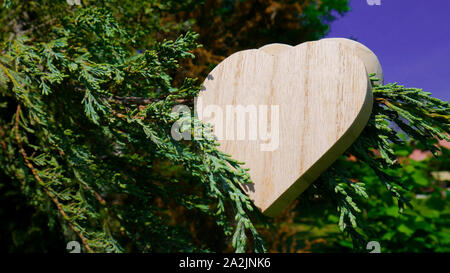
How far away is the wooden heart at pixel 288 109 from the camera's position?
35.3 inches

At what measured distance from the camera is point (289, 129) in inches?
37.2

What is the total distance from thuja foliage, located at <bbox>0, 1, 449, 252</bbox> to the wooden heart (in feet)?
0.27

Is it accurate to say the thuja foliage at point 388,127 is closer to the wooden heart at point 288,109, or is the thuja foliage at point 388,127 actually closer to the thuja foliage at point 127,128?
the thuja foliage at point 127,128

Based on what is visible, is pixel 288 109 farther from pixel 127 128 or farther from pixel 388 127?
pixel 127 128

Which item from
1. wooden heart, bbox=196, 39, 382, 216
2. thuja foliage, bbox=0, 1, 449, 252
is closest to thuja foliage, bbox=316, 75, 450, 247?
thuja foliage, bbox=0, 1, 449, 252

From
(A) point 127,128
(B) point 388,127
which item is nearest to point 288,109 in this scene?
(B) point 388,127

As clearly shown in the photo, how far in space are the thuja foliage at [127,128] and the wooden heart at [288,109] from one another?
82 mm

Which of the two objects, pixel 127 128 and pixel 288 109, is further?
pixel 127 128

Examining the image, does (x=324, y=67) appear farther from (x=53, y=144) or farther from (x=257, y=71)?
(x=53, y=144)

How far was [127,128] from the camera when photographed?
1264 millimetres

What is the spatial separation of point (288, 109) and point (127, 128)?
68cm

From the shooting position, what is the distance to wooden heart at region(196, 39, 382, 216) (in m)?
0.90
